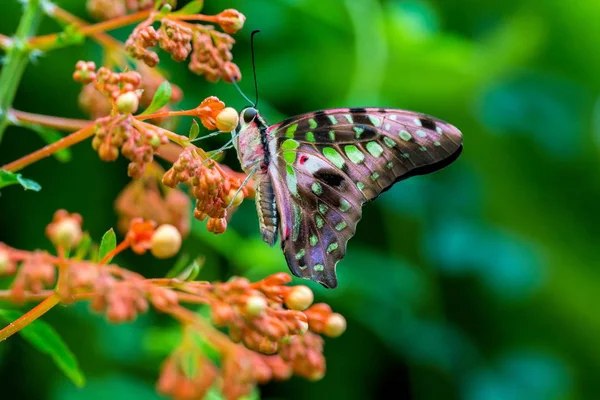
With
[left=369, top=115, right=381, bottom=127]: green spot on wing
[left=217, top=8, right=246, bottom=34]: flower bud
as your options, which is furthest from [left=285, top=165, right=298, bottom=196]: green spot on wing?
[left=217, top=8, right=246, bottom=34]: flower bud

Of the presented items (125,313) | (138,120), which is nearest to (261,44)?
(138,120)

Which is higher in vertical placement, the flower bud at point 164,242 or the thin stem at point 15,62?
the thin stem at point 15,62

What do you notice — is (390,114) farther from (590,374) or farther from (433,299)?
(590,374)

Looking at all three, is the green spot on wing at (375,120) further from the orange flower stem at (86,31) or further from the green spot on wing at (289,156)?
the orange flower stem at (86,31)

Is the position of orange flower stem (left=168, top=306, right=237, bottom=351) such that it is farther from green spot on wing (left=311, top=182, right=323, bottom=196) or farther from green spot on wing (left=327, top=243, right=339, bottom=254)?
green spot on wing (left=311, top=182, right=323, bottom=196)

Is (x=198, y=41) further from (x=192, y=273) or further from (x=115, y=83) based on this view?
(x=192, y=273)

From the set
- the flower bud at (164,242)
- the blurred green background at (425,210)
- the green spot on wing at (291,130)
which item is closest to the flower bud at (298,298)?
the flower bud at (164,242)

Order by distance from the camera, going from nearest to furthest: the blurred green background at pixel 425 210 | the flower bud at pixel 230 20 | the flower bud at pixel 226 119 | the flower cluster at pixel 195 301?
the flower cluster at pixel 195 301 < the flower bud at pixel 226 119 < the flower bud at pixel 230 20 < the blurred green background at pixel 425 210
